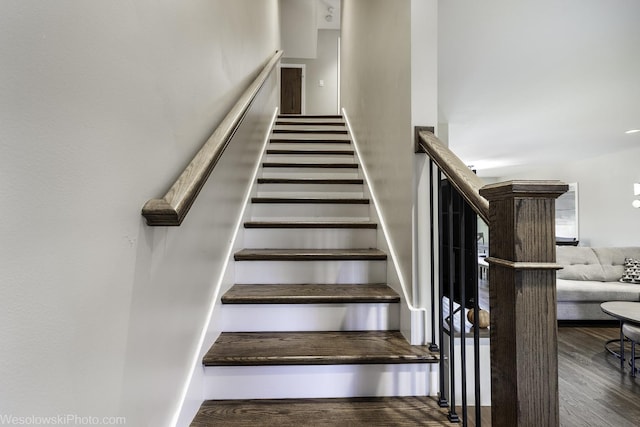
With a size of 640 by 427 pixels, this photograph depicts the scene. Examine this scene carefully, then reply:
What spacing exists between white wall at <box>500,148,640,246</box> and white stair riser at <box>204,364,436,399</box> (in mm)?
7019

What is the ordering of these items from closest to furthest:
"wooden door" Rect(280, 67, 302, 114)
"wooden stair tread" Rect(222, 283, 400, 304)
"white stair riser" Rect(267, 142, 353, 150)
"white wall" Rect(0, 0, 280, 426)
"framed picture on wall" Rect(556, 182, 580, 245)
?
"white wall" Rect(0, 0, 280, 426), "wooden stair tread" Rect(222, 283, 400, 304), "white stair riser" Rect(267, 142, 353, 150), "wooden door" Rect(280, 67, 302, 114), "framed picture on wall" Rect(556, 182, 580, 245)

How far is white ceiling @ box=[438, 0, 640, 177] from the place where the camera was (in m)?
2.22

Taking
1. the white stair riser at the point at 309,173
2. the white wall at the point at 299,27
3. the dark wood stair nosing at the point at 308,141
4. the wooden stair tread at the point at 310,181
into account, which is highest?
the white wall at the point at 299,27

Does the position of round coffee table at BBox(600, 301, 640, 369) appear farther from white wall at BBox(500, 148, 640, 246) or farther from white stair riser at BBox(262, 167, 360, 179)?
white wall at BBox(500, 148, 640, 246)

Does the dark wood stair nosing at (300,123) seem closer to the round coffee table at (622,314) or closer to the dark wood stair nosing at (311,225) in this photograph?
the dark wood stair nosing at (311,225)

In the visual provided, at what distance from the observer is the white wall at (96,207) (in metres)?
0.49

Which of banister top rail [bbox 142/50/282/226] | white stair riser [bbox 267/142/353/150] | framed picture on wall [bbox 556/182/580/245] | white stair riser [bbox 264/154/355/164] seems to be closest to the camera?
banister top rail [bbox 142/50/282/226]

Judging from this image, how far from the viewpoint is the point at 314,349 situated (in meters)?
1.31

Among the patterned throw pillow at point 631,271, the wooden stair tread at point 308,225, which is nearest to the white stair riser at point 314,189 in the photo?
the wooden stair tread at point 308,225

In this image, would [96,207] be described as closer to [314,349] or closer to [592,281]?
[314,349]

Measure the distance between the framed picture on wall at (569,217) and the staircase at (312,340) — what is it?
7531 mm

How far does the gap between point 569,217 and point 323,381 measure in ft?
28.7

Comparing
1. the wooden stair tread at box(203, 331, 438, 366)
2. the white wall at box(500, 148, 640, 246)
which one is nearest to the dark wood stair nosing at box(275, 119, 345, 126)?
the wooden stair tread at box(203, 331, 438, 366)

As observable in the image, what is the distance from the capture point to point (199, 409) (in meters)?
1.18
